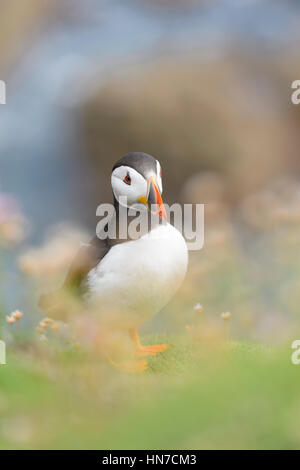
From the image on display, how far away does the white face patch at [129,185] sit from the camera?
44.0 inches

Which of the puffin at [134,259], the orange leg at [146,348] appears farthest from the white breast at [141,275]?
the orange leg at [146,348]

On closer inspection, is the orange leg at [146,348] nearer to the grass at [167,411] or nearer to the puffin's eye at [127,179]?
the puffin's eye at [127,179]

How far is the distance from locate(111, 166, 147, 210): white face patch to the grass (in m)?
0.46

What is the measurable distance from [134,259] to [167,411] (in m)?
0.49

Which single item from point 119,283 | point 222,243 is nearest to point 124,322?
point 119,283

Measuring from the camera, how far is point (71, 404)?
2.35ft

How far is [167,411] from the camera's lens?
26.3 inches

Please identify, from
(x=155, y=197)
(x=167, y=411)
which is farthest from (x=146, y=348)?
(x=167, y=411)

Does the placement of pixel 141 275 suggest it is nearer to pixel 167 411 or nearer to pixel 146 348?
pixel 146 348

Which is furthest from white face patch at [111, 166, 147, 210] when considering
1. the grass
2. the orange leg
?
the grass

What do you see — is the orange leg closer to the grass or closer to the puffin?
the puffin

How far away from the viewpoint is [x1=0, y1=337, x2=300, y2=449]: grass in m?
0.65
